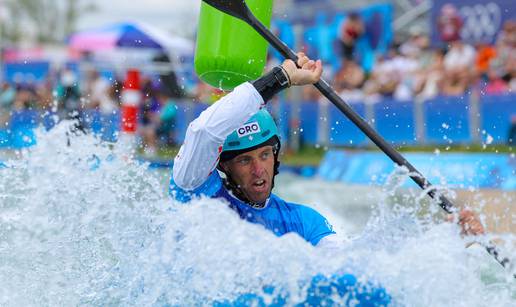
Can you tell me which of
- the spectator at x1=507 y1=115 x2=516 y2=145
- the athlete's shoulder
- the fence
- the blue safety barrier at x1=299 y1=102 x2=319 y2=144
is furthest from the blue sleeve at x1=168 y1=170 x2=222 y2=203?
the blue safety barrier at x1=299 y1=102 x2=319 y2=144

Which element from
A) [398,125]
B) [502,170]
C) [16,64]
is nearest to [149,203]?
[502,170]

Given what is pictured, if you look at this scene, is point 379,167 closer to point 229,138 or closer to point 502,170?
point 502,170

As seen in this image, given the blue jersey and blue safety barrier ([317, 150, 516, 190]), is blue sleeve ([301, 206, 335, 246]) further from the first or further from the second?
blue safety barrier ([317, 150, 516, 190])

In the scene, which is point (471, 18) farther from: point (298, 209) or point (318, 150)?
point (298, 209)

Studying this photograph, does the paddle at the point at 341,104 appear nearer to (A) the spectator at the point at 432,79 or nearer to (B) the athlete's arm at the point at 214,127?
(B) the athlete's arm at the point at 214,127

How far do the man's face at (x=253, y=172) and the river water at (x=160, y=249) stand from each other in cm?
34

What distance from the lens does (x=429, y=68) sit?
38.7 feet

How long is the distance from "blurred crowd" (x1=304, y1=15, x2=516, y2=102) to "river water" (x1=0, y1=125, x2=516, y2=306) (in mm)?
6871

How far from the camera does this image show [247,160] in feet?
12.5

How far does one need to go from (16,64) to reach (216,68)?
2343cm

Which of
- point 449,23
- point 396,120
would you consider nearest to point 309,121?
point 396,120

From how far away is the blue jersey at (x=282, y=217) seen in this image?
12.7 feet

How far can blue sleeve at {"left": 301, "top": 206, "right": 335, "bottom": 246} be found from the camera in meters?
3.96

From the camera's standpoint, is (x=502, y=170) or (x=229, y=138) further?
(x=502, y=170)
